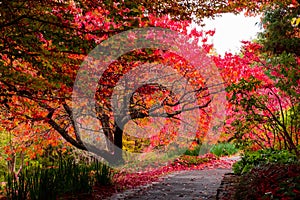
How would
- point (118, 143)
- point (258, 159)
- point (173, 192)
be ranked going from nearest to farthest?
point (173, 192) → point (258, 159) → point (118, 143)

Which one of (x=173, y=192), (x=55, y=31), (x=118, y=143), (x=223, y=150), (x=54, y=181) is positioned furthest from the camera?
(x=223, y=150)

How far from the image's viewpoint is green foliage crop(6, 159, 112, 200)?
448 centimetres

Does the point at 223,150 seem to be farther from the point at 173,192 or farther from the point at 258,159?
the point at 173,192

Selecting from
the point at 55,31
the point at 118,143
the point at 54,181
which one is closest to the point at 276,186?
the point at 54,181

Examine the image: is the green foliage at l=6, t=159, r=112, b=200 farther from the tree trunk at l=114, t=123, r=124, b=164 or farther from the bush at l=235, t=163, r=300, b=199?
the tree trunk at l=114, t=123, r=124, b=164

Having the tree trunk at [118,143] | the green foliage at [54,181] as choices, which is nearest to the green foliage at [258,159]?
the green foliage at [54,181]

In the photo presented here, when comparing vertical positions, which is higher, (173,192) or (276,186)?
(276,186)

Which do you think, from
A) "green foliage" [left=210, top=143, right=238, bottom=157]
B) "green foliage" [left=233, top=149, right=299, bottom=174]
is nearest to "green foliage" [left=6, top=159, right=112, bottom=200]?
"green foliage" [left=233, top=149, right=299, bottom=174]

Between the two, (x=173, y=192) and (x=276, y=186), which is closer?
(x=276, y=186)

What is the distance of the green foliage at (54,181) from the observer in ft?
14.7

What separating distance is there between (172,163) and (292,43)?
640 centimetres

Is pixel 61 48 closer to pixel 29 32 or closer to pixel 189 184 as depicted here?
pixel 29 32

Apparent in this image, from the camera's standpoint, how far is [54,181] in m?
4.98

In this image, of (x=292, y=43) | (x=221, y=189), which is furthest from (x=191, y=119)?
(x=221, y=189)
